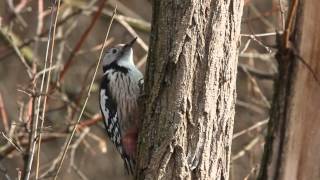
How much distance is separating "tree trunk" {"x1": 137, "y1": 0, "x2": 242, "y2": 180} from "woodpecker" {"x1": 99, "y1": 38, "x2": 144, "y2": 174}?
33.3 inches

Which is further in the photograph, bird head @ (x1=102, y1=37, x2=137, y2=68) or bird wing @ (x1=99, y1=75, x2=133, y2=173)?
bird head @ (x1=102, y1=37, x2=137, y2=68)

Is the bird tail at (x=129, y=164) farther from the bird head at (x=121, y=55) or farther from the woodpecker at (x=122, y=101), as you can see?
the bird head at (x=121, y=55)

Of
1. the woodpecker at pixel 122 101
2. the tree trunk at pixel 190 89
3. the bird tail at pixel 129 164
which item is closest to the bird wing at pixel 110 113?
the woodpecker at pixel 122 101

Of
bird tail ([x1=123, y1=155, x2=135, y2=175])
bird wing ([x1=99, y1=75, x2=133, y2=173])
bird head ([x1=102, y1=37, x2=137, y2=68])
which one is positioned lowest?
bird tail ([x1=123, y1=155, x2=135, y2=175])

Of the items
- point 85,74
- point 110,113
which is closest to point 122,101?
point 110,113

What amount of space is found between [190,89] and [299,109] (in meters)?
1.13

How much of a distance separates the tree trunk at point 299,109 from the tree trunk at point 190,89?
0.93 m

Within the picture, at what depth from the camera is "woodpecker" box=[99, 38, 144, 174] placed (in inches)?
→ 181

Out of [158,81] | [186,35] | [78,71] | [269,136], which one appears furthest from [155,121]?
[78,71]

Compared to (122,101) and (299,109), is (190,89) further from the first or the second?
(122,101)

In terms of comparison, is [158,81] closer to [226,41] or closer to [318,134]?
[226,41]

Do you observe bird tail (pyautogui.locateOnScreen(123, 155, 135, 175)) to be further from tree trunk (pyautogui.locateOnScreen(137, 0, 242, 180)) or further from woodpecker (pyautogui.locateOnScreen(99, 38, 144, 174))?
tree trunk (pyautogui.locateOnScreen(137, 0, 242, 180))

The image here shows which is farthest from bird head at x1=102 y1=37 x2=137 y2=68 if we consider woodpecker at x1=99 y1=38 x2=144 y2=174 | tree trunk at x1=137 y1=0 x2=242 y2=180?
tree trunk at x1=137 y1=0 x2=242 y2=180

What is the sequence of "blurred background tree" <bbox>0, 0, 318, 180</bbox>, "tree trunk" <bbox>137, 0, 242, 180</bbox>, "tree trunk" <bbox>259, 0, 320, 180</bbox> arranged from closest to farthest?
"tree trunk" <bbox>137, 0, 242, 180</bbox>, "tree trunk" <bbox>259, 0, 320, 180</bbox>, "blurred background tree" <bbox>0, 0, 318, 180</bbox>
